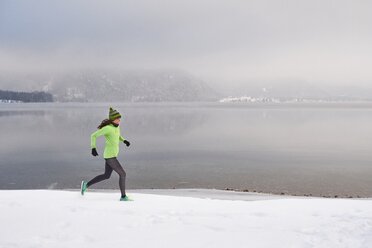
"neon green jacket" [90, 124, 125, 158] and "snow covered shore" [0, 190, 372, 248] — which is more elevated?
"neon green jacket" [90, 124, 125, 158]

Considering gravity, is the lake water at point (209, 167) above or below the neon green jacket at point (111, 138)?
below

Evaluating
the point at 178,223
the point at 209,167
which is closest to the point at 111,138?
the point at 178,223

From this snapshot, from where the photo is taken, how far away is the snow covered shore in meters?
5.99

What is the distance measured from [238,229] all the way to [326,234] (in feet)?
4.75

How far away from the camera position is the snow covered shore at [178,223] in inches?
236

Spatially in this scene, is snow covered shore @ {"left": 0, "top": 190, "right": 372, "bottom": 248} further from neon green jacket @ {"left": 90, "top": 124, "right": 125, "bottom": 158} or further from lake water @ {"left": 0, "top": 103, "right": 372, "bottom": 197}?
lake water @ {"left": 0, "top": 103, "right": 372, "bottom": 197}

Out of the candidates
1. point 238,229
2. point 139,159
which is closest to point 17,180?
point 139,159

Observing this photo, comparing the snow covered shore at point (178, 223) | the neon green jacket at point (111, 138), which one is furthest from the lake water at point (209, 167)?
the snow covered shore at point (178, 223)

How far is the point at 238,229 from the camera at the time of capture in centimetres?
661

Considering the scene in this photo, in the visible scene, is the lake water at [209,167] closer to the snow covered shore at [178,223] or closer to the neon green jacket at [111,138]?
the neon green jacket at [111,138]

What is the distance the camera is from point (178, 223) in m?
6.92

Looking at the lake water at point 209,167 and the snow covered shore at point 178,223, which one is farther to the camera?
the lake water at point 209,167

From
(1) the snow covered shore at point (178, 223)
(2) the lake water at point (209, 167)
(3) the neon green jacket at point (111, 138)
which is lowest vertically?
(2) the lake water at point (209, 167)

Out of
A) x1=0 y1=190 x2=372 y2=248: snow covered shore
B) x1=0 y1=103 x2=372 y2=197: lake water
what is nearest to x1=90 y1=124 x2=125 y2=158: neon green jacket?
x1=0 y1=190 x2=372 y2=248: snow covered shore
